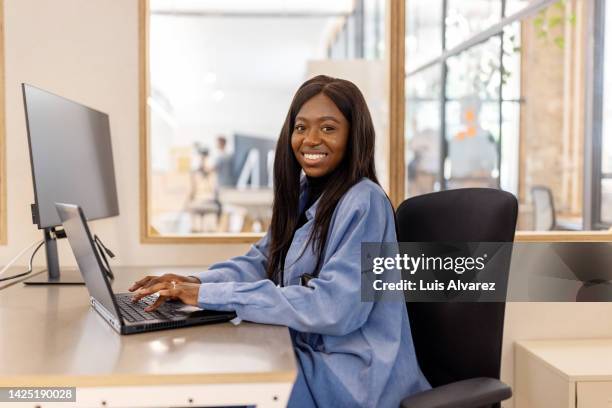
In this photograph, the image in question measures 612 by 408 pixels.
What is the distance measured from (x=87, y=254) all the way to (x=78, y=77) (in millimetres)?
1274

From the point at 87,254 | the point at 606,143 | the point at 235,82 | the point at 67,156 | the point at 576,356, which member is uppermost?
the point at 235,82

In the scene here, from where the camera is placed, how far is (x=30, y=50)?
2.26 m

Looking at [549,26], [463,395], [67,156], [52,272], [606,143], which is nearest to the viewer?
[463,395]

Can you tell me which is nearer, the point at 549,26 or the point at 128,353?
the point at 128,353

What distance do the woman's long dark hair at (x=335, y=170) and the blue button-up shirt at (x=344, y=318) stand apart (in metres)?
0.05

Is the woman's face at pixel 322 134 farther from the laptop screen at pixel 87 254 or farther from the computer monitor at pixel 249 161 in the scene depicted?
the computer monitor at pixel 249 161

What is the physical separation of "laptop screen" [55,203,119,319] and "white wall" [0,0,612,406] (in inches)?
36.5

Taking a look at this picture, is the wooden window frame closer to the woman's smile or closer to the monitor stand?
the monitor stand

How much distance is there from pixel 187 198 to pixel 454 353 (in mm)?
8697

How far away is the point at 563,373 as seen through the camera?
1935 mm

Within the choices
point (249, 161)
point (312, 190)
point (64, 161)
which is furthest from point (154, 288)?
point (249, 161)

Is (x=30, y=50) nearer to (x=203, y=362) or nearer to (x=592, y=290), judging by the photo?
(x=203, y=362)

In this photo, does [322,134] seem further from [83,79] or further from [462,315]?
[83,79]

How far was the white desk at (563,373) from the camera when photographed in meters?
1.89
